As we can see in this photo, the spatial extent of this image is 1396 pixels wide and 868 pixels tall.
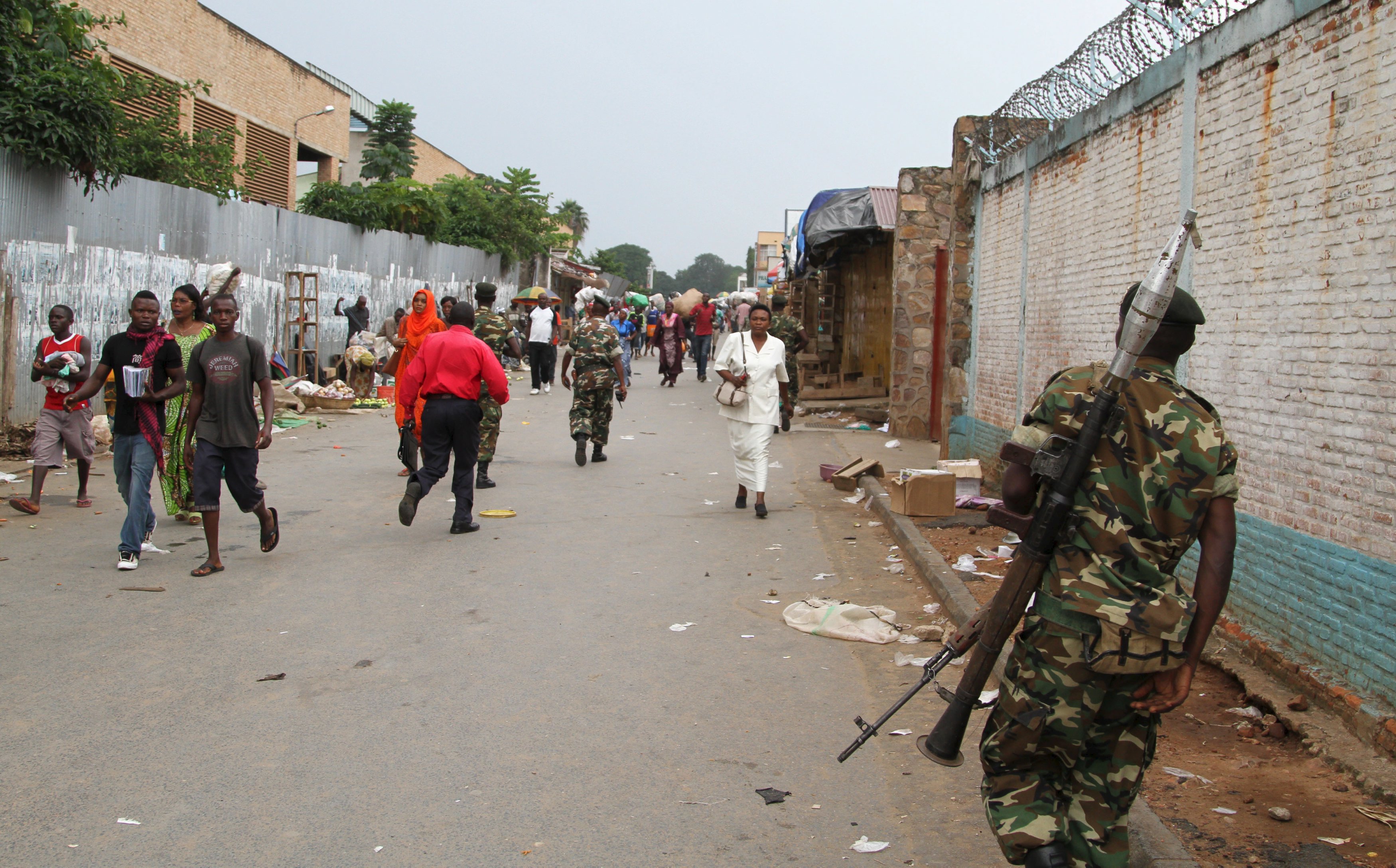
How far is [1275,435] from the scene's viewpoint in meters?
5.29

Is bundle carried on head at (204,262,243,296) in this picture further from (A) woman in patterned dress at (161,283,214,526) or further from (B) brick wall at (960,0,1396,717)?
(B) brick wall at (960,0,1396,717)

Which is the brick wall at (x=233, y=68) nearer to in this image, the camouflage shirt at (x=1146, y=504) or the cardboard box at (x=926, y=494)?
the cardboard box at (x=926, y=494)

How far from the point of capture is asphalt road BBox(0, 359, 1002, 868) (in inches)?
143

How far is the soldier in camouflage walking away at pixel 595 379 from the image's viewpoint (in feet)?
39.4

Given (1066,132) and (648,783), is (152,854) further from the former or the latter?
(1066,132)

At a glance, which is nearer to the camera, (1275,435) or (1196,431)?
(1196,431)

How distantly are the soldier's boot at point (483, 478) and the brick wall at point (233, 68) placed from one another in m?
14.2

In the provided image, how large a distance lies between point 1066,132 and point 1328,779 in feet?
20.1

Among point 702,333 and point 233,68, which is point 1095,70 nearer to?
point 702,333

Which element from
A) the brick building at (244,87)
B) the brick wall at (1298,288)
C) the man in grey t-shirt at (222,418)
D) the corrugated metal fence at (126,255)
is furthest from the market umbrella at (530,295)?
the brick wall at (1298,288)

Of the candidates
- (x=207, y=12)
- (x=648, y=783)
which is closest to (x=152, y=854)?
(x=648, y=783)

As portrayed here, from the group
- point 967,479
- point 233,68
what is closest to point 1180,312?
point 967,479

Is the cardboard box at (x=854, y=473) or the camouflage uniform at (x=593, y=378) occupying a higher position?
the camouflage uniform at (x=593, y=378)

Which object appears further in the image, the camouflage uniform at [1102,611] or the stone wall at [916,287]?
the stone wall at [916,287]
